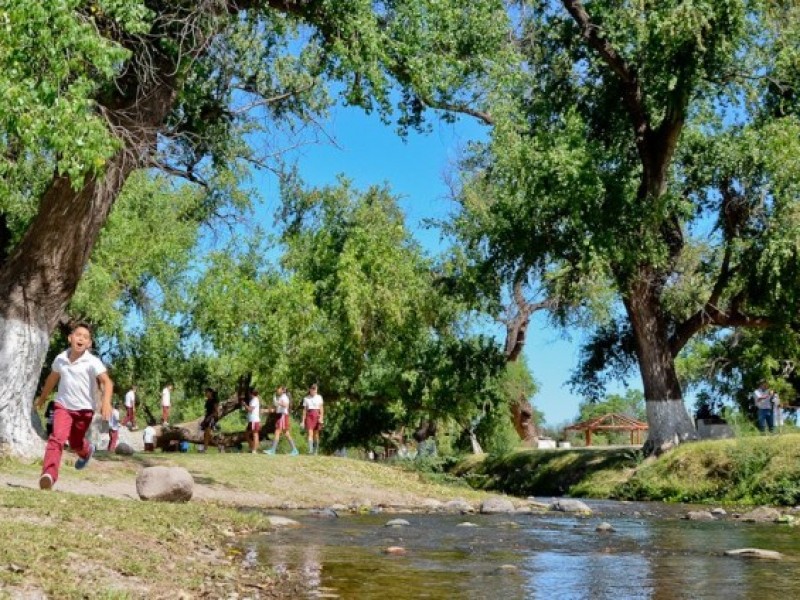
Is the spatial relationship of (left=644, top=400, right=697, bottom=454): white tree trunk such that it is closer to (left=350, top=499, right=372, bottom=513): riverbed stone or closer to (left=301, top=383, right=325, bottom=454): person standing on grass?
(left=301, top=383, right=325, bottom=454): person standing on grass

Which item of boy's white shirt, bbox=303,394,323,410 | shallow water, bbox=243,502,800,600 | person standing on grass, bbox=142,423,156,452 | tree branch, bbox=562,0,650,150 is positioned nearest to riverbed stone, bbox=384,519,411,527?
shallow water, bbox=243,502,800,600

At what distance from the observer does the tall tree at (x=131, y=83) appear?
1228 centimetres

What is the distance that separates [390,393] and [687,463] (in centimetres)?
1501

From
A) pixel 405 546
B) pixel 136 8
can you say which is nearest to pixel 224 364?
pixel 136 8

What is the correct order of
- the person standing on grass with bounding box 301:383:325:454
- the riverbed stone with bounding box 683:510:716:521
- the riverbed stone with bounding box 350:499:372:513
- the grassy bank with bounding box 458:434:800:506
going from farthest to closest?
1. the person standing on grass with bounding box 301:383:325:454
2. the grassy bank with bounding box 458:434:800:506
3. the riverbed stone with bounding box 683:510:716:521
4. the riverbed stone with bounding box 350:499:372:513

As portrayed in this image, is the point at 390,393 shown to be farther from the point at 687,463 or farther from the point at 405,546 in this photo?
the point at 405,546

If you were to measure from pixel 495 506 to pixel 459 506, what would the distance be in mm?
648

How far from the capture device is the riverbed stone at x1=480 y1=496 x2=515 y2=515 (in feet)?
57.1

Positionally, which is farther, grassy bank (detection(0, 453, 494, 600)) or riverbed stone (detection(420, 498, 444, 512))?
riverbed stone (detection(420, 498, 444, 512))

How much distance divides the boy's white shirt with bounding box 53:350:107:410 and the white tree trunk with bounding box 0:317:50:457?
5137 millimetres

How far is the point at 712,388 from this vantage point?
153 ft

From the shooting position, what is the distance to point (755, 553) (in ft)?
34.2

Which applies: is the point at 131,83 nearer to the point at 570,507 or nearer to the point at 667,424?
the point at 570,507

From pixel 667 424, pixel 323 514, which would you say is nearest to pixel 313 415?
Result: pixel 667 424
